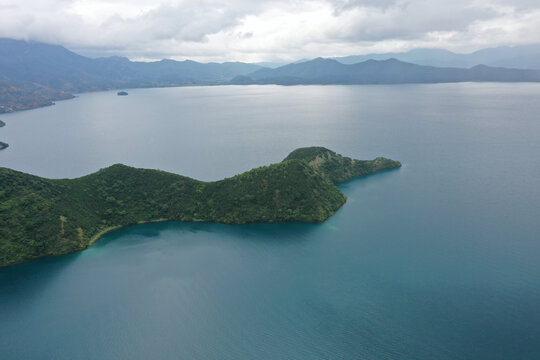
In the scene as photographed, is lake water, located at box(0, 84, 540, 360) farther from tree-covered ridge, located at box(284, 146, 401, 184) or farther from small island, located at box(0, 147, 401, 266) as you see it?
tree-covered ridge, located at box(284, 146, 401, 184)

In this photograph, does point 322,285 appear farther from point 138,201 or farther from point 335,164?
point 335,164

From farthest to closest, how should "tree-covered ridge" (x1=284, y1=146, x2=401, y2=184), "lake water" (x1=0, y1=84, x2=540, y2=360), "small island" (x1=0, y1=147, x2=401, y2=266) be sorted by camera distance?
"tree-covered ridge" (x1=284, y1=146, x2=401, y2=184), "small island" (x1=0, y1=147, x2=401, y2=266), "lake water" (x1=0, y1=84, x2=540, y2=360)

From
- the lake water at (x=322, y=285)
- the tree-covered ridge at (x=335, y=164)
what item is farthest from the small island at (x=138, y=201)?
the tree-covered ridge at (x=335, y=164)

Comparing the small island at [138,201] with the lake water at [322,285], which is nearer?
the lake water at [322,285]

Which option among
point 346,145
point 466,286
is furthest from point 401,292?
point 346,145

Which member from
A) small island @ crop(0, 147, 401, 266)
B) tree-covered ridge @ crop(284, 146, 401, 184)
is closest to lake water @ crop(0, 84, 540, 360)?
small island @ crop(0, 147, 401, 266)

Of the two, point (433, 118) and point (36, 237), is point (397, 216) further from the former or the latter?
point (433, 118)

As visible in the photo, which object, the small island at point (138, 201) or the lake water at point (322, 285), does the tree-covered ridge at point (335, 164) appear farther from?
the small island at point (138, 201)

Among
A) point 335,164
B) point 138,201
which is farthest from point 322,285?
point 335,164
